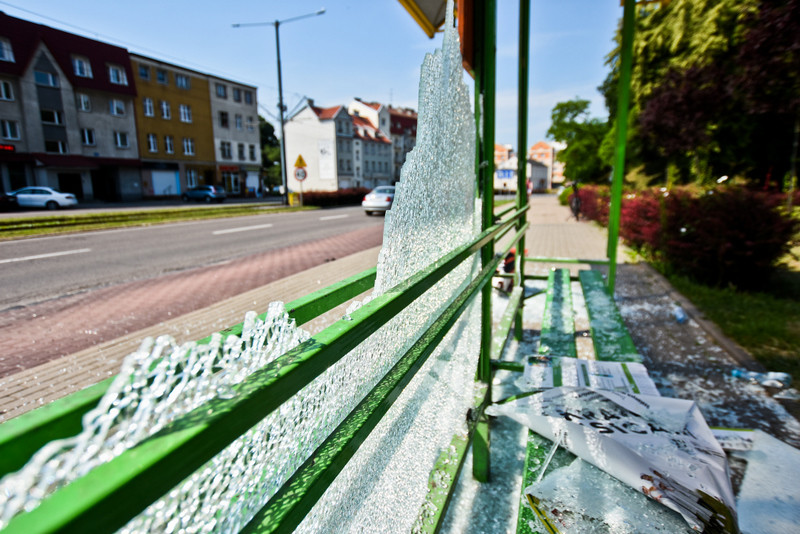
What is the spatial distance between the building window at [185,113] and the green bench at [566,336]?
40165 millimetres

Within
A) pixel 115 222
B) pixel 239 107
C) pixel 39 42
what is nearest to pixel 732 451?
pixel 115 222

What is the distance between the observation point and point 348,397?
36.5 inches

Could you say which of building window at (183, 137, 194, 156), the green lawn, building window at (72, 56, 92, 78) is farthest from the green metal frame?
building window at (183, 137, 194, 156)

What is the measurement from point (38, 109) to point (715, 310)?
36.9m

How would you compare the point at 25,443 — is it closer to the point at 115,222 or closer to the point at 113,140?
the point at 115,222

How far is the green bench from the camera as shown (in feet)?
5.02

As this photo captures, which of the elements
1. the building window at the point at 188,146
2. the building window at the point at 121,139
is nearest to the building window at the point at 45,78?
the building window at the point at 121,139

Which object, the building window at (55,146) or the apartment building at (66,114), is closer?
the apartment building at (66,114)

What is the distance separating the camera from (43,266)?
7543 mm

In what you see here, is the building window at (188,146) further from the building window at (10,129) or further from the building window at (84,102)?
the building window at (10,129)

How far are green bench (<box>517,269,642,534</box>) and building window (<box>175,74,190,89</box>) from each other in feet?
133

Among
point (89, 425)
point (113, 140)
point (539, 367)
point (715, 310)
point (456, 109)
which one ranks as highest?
point (113, 140)

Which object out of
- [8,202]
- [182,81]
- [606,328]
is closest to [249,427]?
[606,328]

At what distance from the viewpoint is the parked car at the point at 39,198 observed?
71.7 feet
